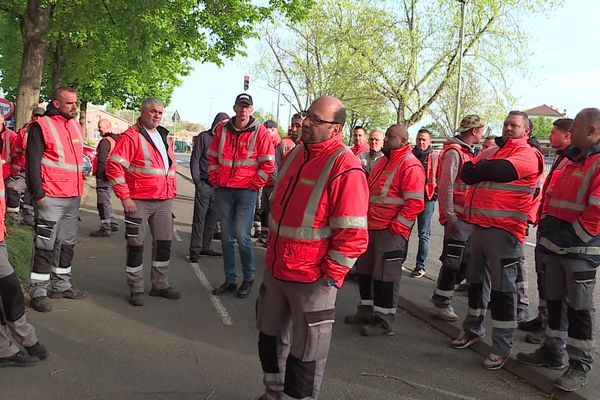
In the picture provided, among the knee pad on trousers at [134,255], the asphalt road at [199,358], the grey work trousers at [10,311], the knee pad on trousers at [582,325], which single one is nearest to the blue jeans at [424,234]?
the asphalt road at [199,358]

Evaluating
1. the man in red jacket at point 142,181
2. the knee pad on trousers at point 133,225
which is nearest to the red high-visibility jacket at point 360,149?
Result: the man in red jacket at point 142,181

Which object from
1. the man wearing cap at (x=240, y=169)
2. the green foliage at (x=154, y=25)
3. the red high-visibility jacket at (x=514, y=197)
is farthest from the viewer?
the green foliage at (x=154, y=25)

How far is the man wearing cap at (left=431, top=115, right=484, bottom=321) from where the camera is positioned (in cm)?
547

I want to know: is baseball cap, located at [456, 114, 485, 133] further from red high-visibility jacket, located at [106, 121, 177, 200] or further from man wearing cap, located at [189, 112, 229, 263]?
man wearing cap, located at [189, 112, 229, 263]

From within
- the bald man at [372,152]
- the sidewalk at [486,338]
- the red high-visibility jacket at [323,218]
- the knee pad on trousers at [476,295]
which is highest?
the bald man at [372,152]

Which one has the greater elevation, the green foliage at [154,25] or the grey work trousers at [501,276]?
the green foliage at [154,25]

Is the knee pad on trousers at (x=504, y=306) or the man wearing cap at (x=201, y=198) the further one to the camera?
the man wearing cap at (x=201, y=198)

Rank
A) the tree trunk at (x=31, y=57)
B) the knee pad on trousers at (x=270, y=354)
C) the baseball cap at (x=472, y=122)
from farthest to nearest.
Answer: the tree trunk at (x=31, y=57)
the baseball cap at (x=472, y=122)
the knee pad on trousers at (x=270, y=354)

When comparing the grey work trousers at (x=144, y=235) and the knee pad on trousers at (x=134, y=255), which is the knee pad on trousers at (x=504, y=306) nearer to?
the grey work trousers at (x=144, y=235)

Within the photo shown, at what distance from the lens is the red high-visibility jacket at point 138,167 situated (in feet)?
17.7

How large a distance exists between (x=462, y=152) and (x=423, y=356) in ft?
7.25

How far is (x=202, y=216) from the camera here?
796cm

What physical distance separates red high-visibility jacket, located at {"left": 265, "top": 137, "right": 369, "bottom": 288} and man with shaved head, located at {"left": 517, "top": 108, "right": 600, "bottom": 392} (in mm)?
1809

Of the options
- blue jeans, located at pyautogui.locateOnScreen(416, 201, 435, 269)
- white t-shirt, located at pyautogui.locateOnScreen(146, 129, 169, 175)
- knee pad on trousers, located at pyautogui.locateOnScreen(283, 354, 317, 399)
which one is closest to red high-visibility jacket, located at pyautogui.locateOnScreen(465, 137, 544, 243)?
knee pad on trousers, located at pyautogui.locateOnScreen(283, 354, 317, 399)
